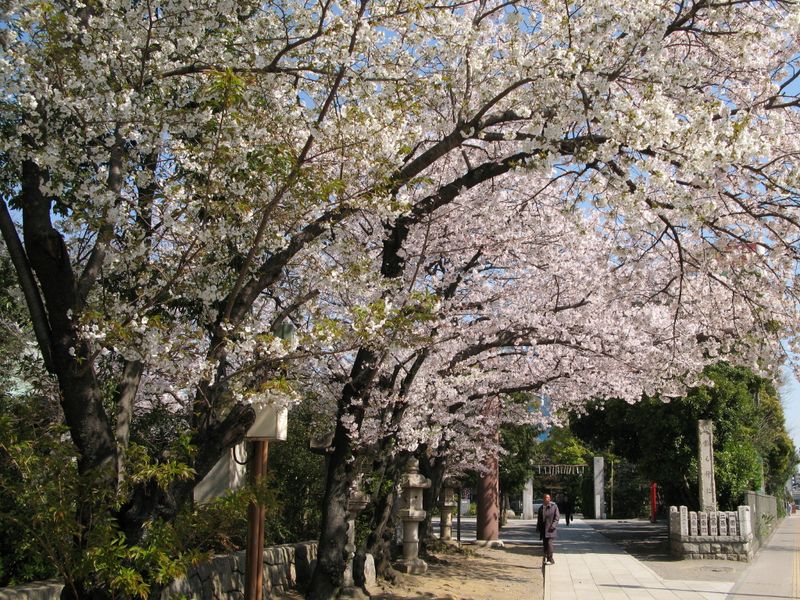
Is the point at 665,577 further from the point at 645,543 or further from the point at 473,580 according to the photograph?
the point at 645,543

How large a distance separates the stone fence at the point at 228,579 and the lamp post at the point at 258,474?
0.60 m

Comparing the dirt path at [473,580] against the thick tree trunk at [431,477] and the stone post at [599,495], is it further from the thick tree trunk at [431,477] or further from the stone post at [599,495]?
the stone post at [599,495]

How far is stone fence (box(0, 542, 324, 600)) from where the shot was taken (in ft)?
17.5

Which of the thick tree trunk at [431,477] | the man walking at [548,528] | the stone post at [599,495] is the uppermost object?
the thick tree trunk at [431,477]

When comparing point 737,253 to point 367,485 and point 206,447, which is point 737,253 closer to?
point 206,447

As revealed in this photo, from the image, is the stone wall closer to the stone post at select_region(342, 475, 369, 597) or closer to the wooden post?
the stone post at select_region(342, 475, 369, 597)

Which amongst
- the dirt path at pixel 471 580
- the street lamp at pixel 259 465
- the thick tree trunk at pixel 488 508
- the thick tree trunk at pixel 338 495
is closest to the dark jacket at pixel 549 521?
the dirt path at pixel 471 580

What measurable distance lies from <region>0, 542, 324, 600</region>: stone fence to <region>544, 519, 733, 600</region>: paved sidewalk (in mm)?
3871

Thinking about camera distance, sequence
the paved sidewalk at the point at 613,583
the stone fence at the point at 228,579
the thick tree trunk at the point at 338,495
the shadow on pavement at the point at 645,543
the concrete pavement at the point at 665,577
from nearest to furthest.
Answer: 1. the stone fence at the point at 228,579
2. the thick tree trunk at the point at 338,495
3. the paved sidewalk at the point at 613,583
4. the concrete pavement at the point at 665,577
5. the shadow on pavement at the point at 645,543

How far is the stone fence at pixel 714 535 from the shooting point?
55.6 ft

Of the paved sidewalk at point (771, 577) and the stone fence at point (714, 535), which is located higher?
the stone fence at point (714, 535)

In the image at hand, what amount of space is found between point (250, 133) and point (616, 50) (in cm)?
307

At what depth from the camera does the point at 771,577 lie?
14375 millimetres

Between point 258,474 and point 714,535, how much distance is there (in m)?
15.1
